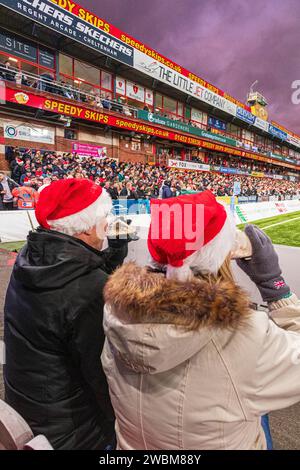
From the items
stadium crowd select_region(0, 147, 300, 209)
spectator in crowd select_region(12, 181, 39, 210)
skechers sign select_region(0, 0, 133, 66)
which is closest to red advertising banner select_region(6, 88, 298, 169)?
stadium crowd select_region(0, 147, 300, 209)

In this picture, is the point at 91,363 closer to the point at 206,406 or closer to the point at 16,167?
the point at 206,406

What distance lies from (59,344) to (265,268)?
38.2 inches

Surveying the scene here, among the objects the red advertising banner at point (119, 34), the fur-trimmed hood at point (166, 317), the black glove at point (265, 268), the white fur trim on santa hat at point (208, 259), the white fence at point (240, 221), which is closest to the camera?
the fur-trimmed hood at point (166, 317)

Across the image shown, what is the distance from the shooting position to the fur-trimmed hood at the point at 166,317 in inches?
34.7

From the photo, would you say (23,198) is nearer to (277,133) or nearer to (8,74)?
(8,74)

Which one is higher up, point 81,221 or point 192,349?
point 81,221

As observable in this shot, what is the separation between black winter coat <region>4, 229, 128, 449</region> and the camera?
49.3 inches

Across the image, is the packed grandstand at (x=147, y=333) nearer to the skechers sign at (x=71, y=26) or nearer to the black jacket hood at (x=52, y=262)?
the black jacket hood at (x=52, y=262)

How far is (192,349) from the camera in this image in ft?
2.93

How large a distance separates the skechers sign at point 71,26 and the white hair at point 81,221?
18337 millimetres

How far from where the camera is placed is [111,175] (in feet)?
52.1

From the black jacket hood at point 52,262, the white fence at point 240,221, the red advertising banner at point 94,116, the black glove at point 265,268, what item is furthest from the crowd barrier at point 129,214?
the red advertising banner at point 94,116

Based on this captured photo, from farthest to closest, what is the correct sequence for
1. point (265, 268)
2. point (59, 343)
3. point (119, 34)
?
point (119, 34) < point (265, 268) < point (59, 343)

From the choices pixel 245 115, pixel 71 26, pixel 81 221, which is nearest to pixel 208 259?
pixel 81 221
